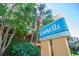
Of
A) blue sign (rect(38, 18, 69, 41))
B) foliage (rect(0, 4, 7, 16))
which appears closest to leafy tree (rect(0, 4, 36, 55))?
foliage (rect(0, 4, 7, 16))

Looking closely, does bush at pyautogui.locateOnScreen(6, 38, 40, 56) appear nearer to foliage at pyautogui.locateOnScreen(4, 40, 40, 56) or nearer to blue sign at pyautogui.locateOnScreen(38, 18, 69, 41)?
foliage at pyautogui.locateOnScreen(4, 40, 40, 56)

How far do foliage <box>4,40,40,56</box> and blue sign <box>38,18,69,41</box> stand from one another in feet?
0.35

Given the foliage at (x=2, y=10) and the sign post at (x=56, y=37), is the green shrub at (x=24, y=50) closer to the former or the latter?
the sign post at (x=56, y=37)

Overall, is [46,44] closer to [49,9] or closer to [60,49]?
[60,49]

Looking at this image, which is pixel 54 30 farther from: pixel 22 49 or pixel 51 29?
pixel 22 49

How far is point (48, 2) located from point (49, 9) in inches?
2.4

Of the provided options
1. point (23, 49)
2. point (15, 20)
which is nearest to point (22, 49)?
point (23, 49)

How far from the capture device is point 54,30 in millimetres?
1622

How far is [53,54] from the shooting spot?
1590 mm

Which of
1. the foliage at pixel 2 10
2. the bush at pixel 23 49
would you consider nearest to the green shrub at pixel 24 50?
the bush at pixel 23 49

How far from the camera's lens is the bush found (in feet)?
5.26

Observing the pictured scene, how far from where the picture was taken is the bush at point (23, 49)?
1604 mm

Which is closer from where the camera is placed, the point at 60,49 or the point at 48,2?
the point at 60,49

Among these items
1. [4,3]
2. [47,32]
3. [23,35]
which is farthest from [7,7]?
[47,32]
